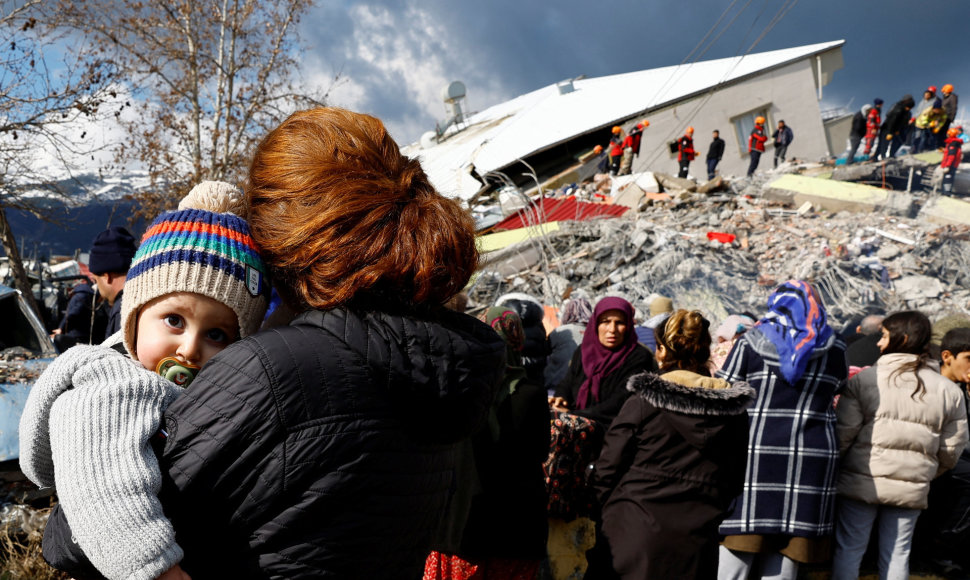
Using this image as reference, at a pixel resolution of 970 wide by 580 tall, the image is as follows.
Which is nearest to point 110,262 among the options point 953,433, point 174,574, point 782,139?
point 174,574

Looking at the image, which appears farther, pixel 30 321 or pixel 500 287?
pixel 500 287

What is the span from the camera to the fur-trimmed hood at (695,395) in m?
2.88

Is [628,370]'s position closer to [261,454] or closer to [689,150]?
[261,454]

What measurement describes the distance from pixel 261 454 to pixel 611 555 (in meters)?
2.52

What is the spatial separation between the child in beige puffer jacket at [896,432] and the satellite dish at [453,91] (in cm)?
2756

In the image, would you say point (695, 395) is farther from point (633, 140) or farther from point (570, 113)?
point (570, 113)

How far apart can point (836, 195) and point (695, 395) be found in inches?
492

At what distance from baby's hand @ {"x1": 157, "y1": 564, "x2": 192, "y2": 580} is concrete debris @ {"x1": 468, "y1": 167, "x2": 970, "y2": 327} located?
26.1ft

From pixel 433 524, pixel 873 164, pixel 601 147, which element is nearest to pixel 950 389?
pixel 433 524

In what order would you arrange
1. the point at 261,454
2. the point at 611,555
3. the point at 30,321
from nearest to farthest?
the point at 261,454, the point at 611,555, the point at 30,321

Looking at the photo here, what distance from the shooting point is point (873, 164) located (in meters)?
16.5

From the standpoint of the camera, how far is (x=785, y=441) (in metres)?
3.25

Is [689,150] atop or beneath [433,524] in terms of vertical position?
atop

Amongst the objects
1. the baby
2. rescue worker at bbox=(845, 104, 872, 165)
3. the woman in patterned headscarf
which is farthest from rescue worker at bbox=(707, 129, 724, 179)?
the baby
